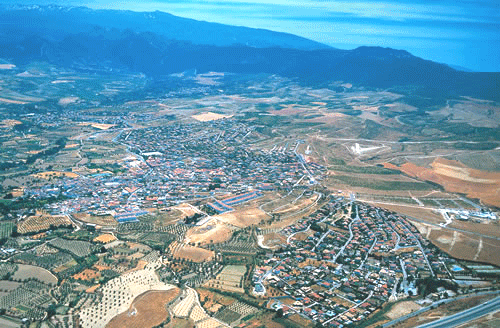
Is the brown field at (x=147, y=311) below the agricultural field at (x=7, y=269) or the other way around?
the other way around

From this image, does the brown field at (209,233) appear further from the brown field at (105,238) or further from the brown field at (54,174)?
the brown field at (54,174)

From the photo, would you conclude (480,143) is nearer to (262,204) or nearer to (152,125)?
(262,204)

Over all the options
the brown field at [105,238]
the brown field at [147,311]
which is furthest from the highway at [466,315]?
the brown field at [105,238]

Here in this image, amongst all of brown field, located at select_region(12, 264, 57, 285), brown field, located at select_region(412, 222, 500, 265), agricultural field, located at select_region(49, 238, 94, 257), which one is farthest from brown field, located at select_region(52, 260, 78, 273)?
brown field, located at select_region(412, 222, 500, 265)

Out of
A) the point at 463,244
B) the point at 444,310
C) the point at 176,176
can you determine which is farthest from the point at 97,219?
the point at 463,244

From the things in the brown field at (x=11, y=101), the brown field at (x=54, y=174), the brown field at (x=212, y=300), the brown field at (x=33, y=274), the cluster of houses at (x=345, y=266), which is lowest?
the brown field at (x=11, y=101)

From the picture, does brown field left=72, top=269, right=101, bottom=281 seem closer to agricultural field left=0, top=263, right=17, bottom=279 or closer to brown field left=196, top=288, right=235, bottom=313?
agricultural field left=0, top=263, right=17, bottom=279
